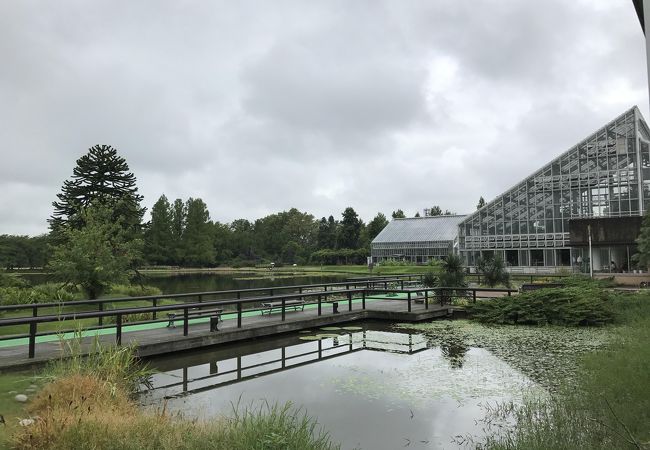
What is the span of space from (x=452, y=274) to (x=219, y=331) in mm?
11108

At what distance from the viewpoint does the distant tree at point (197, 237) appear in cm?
9569

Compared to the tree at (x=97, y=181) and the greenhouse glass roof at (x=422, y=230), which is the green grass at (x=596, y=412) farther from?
the greenhouse glass roof at (x=422, y=230)

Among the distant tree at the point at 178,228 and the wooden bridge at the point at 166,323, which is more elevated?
the distant tree at the point at 178,228

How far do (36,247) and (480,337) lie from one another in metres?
89.7

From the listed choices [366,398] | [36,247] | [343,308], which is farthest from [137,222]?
[36,247]

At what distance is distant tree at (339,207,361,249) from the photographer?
92.7 meters

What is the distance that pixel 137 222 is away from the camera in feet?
132

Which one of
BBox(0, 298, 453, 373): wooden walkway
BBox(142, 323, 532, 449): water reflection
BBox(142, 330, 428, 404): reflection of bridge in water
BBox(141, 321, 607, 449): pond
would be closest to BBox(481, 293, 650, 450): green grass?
BBox(141, 321, 607, 449): pond

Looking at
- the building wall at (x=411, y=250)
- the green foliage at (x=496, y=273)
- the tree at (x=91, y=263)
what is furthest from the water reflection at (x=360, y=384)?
the building wall at (x=411, y=250)

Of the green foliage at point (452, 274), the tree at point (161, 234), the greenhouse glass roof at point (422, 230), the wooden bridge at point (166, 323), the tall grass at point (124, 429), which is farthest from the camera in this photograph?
the tree at point (161, 234)

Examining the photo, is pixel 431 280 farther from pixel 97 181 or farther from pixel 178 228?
pixel 178 228

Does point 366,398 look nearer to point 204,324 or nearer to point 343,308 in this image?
point 204,324

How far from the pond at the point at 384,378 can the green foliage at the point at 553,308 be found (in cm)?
103

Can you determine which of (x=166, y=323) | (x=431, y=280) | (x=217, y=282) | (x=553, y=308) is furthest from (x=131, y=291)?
(x=553, y=308)
